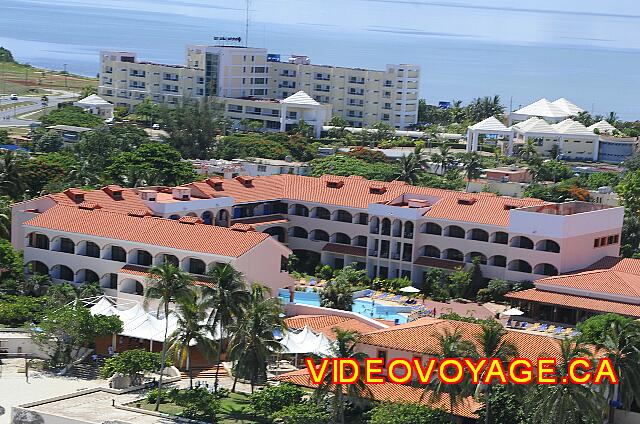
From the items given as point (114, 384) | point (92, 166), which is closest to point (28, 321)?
point (114, 384)

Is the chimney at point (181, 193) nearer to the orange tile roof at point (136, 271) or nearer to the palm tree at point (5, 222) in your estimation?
the palm tree at point (5, 222)

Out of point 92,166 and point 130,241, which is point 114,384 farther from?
point 92,166

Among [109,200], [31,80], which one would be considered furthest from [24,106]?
Answer: [109,200]

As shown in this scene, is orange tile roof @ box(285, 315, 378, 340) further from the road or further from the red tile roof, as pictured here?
the road

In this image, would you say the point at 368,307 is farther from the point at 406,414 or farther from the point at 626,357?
the point at 626,357

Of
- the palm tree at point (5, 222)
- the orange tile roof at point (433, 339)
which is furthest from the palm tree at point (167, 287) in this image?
the palm tree at point (5, 222)

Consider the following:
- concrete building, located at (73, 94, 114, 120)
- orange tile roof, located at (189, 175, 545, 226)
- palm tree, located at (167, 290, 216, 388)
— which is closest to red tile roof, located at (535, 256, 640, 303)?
orange tile roof, located at (189, 175, 545, 226)
